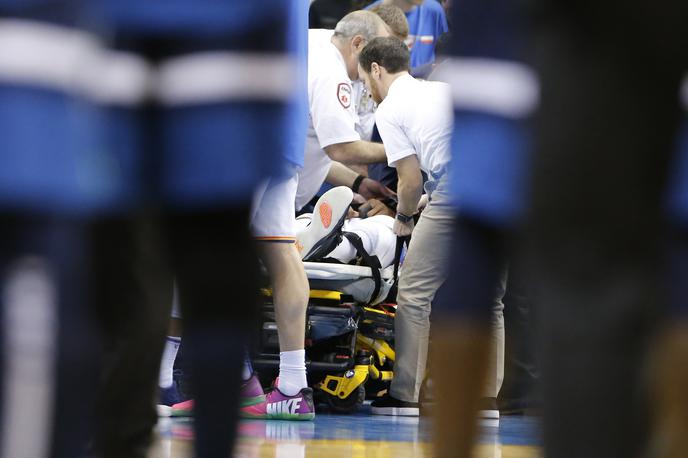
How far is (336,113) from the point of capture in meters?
5.36

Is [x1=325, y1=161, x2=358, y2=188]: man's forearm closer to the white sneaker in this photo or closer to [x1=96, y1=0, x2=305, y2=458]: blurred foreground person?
the white sneaker

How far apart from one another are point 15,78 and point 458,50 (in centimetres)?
77

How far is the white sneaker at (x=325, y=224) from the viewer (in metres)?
4.93

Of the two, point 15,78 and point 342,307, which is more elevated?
point 15,78

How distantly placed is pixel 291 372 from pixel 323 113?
1488 mm

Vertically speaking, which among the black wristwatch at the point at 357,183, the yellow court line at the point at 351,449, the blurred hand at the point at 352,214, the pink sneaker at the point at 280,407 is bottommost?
the pink sneaker at the point at 280,407

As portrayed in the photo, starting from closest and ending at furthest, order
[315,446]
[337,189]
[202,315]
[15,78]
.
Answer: [15,78] < [202,315] < [315,446] < [337,189]

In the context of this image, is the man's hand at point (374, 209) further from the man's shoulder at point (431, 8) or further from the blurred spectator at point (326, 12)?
the blurred spectator at point (326, 12)

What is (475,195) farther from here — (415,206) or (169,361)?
(415,206)

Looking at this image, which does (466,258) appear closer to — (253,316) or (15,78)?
(253,316)

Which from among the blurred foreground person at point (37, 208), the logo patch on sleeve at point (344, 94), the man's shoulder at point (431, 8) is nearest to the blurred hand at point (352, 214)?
the logo patch on sleeve at point (344, 94)

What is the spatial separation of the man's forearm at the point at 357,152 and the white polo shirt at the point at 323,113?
1.3 inches

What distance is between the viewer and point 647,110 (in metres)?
0.89

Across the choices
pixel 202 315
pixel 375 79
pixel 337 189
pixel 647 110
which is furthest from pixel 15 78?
pixel 375 79
